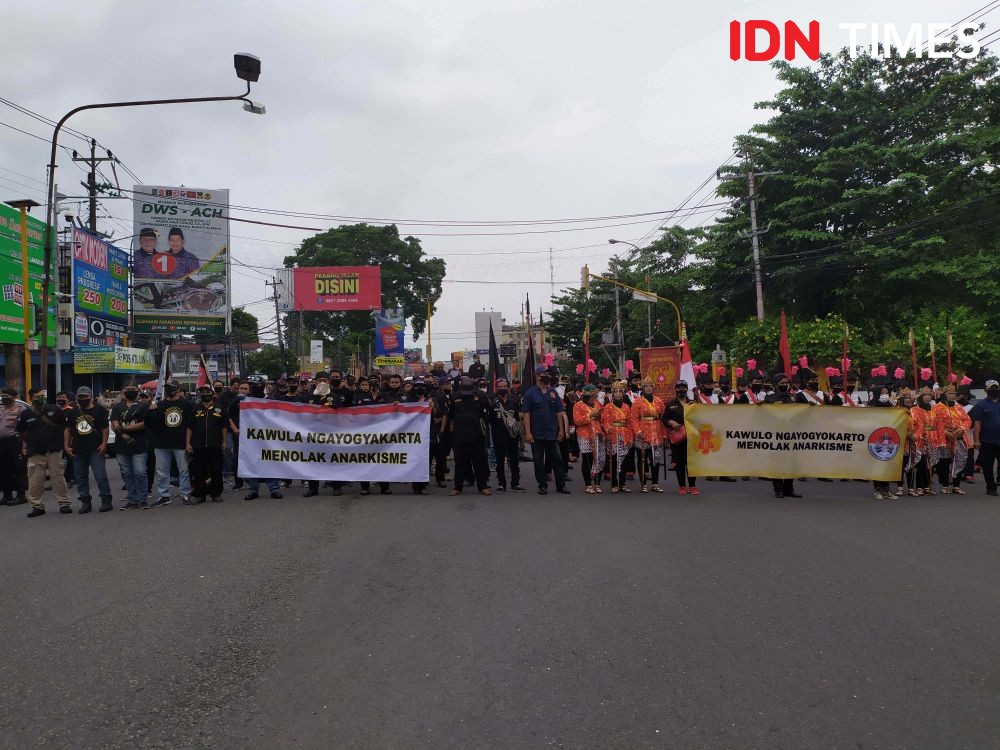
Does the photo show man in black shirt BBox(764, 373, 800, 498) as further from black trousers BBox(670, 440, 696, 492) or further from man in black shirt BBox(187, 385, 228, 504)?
man in black shirt BBox(187, 385, 228, 504)

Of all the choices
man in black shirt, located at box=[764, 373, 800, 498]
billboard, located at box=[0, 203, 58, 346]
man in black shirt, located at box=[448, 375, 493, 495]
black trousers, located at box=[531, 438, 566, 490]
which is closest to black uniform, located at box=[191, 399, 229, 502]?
man in black shirt, located at box=[448, 375, 493, 495]

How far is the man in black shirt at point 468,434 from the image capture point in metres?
11.9

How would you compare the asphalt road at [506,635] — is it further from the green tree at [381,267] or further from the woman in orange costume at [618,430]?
the green tree at [381,267]

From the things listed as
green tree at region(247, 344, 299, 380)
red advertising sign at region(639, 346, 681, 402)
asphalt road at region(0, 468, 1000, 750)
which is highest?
green tree at region(247, 344, 299, 380)

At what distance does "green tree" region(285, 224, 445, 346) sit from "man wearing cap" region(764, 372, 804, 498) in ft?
167

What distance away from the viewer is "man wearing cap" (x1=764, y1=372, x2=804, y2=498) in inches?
464

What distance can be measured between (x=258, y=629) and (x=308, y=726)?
65.2 inches

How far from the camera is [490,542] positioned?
27.0ft

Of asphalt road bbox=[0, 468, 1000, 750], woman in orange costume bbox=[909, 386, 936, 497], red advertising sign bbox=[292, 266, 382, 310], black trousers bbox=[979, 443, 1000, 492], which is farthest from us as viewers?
red advertising sign bbox=[292, 266, 382, 310]

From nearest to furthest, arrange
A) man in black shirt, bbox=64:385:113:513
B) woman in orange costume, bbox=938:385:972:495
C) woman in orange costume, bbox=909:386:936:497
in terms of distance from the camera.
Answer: man in black shirt, bbox=64:385:113:513
woman in orange costume, bbox=909:386:936:497
woman in orange costume, bbox=938:385:972:495

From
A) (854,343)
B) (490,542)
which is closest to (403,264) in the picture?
(854,343)

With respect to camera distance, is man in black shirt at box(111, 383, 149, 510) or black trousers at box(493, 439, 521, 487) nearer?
man in black shirt at box(111, 383, 149, 510)

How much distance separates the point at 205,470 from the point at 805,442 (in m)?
8.26

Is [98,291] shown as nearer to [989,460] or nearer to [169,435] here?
[169,435]
